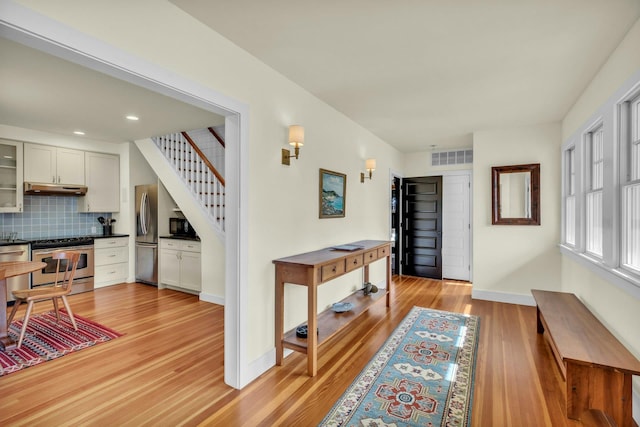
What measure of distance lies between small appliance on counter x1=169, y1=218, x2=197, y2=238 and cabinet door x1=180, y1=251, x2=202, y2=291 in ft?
1.70

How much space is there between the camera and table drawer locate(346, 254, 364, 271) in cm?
333

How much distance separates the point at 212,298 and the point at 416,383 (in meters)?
3.26

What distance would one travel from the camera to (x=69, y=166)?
17.4 ft

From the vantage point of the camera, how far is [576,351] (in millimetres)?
2100

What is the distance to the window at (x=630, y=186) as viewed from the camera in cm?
224

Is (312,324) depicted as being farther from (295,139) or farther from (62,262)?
(62,262)

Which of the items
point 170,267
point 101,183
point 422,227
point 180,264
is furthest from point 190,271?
point 422,227

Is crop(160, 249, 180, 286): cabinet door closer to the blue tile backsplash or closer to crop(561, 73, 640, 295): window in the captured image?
the blue tile backsplash

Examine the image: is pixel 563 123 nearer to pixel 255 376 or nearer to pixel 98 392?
pixel 255 376

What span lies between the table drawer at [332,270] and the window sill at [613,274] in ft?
7.01

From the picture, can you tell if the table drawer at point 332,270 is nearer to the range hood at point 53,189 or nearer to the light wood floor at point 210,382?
the light wood floor at point 210,382

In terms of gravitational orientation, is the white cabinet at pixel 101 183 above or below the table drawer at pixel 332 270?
above

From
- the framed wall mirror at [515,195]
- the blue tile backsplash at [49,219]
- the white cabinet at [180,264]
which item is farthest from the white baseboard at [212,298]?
the framed wall mirror at [515,195]

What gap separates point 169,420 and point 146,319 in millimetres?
2259
